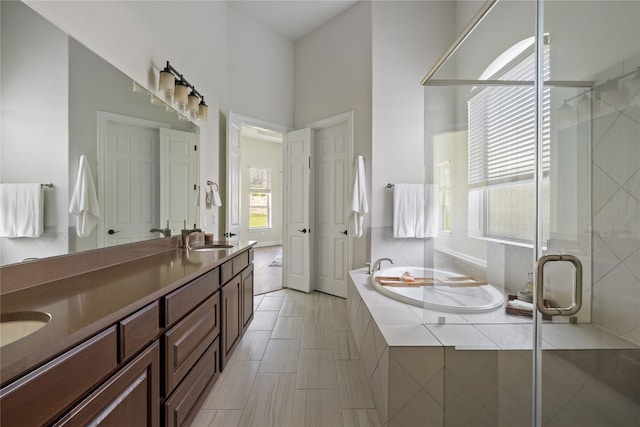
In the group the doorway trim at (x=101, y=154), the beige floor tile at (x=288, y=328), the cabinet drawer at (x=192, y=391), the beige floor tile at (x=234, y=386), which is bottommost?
the beige floor tile at (x=234, y=386)

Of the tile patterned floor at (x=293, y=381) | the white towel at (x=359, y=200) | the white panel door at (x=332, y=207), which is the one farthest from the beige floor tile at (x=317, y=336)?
the white towel at (x=359, y=200)

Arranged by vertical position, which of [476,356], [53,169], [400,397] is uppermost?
[53,169]

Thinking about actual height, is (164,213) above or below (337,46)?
below

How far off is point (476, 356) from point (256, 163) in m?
7.16

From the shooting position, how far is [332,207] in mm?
3684

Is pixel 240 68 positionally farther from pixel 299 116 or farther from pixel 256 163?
pixel 256 163

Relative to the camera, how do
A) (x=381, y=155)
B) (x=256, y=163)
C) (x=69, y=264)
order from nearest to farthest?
(x=69, y=264)
(x=381, y=155)
(x=256, y=163)

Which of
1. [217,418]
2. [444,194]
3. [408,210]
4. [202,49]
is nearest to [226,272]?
[217,418]

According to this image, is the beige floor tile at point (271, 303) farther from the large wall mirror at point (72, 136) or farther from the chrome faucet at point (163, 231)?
the large wall mirror at point (72, 136)

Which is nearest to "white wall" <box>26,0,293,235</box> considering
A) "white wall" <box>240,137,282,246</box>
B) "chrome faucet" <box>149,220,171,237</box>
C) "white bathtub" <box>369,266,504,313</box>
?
"chrome faucet" <box>149,220,171,237</box>

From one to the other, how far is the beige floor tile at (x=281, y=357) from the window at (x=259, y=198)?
18.4 feet

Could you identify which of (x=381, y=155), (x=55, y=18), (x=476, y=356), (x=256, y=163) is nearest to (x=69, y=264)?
(x=55, y=18)

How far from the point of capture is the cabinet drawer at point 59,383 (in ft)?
1.78

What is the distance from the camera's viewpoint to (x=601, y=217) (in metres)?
1.11
